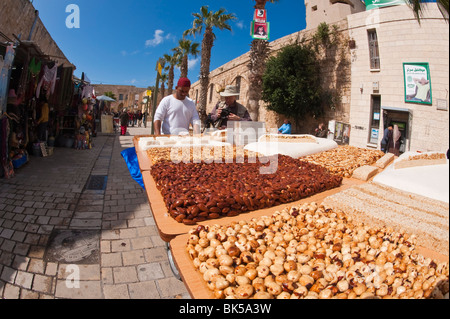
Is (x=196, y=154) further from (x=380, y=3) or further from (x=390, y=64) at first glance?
(x=390, y=64)

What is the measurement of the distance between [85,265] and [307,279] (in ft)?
7.95

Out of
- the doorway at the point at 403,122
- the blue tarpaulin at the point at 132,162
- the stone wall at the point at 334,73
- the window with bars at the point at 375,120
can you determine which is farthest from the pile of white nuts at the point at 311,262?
the stone wall at the point at 334,73

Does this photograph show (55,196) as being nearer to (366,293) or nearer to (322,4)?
(366,293)

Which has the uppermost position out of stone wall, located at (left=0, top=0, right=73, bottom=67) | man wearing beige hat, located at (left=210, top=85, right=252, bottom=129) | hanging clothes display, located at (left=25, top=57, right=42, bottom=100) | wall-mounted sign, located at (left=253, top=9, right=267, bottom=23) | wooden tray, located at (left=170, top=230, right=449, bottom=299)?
wall-mounted sign, located at (left=253, top=9, right=267, bottom=23)

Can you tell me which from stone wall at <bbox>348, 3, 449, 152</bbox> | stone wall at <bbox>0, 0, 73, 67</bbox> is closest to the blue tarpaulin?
stone wall at <bbox>0, 0, 73, 67</bbox>

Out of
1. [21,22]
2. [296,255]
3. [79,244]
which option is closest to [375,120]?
[296,255]

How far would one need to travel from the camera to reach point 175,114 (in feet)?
13.6

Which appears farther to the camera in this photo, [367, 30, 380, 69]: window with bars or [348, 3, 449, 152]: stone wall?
[367, 30, 380, 69]: window with bars

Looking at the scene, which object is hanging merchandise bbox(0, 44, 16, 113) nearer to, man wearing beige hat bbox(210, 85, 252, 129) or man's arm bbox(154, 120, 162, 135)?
man's arm bbox(154, 120, 162, 135)

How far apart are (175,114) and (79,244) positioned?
2307 millimetres

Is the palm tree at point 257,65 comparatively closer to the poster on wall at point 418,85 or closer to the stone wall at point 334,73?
the stone wall at point 334,73

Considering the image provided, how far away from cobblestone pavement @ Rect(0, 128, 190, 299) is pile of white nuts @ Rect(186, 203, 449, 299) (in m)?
1.36

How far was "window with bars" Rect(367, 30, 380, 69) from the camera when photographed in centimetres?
1146

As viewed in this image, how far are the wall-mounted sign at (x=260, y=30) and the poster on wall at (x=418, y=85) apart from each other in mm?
4760
